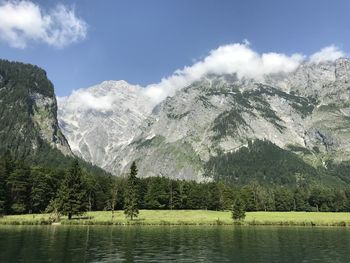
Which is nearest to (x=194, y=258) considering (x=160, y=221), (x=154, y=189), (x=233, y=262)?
(x=233, y=262)

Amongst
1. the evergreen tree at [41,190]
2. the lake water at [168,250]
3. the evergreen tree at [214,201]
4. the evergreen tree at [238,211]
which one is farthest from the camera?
the evergreen tree at [214,201]

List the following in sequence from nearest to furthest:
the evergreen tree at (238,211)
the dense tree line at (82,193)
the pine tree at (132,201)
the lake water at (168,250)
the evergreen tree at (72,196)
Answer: the lake water at (168,250)
the evergreen tree at (72,196)
the pine tree at (132,201)
the dense tree line at (82,193)
the evergreen tree at (238,211)

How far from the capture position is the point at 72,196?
417 feet

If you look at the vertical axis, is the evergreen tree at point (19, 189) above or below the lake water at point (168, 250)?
above

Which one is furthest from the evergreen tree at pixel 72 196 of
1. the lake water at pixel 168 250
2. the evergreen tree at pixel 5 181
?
the lake water at pixel 168 250

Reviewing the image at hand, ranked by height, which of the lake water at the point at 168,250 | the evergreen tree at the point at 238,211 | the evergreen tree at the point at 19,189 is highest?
the evergreen tree at the point at 19,189

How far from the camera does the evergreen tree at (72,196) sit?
125 metres

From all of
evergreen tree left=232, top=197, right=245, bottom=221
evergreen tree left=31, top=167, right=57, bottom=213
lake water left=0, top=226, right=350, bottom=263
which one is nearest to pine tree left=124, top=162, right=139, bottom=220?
evergreen tree left=232, top=197, right=245, bottom=221

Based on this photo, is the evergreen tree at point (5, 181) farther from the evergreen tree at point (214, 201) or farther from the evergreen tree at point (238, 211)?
the evergreen tree at point (214, 201)

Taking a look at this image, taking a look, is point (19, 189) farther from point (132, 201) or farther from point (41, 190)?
point (132, 201)

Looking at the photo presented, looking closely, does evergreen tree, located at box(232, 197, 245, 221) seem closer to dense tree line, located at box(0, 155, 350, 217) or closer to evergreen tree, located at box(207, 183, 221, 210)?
dense tree line, located at box(0, 155, 350, 217)

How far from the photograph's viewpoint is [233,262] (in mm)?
48344

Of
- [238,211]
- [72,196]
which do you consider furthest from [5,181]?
[238,211]

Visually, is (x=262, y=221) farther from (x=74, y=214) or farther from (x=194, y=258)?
(x=194, y=258)
